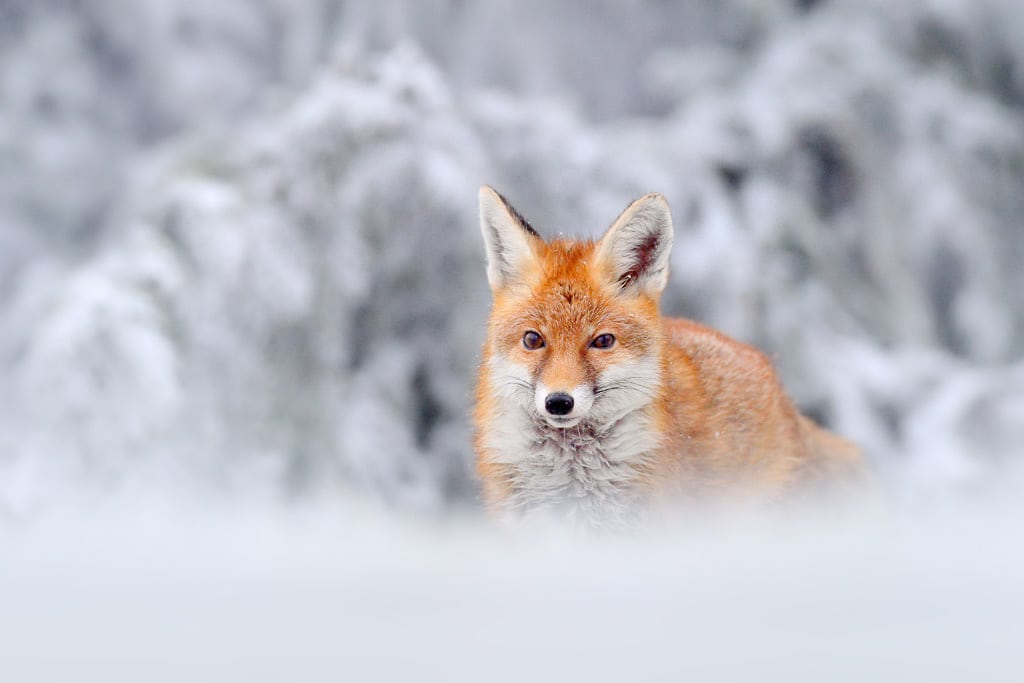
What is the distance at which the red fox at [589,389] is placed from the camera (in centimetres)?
125

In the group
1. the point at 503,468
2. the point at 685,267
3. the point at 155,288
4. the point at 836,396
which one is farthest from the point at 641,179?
the point at 503,468

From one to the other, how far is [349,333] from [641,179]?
88 centimetres

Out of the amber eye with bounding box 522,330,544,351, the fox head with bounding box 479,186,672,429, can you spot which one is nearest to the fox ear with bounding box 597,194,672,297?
the fox head with bounding box 479,186,672,429

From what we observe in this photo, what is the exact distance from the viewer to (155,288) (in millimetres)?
2537

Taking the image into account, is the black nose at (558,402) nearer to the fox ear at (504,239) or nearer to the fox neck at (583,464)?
the fox neck at (583,464)

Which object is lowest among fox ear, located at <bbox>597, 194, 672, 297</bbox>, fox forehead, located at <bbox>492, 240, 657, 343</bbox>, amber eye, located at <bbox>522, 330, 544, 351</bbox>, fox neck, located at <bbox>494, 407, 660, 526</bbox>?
fox neck, located at <bbox>494, 407, 660, 526</bbox>

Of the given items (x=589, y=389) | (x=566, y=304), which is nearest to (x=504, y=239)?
(x=566, y=304)

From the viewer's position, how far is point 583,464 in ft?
4.18

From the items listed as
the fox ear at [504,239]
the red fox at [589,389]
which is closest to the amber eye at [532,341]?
the red fox at [589,389]

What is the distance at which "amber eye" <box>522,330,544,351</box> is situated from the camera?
4.13 feet

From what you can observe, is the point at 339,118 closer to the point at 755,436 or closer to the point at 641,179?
the point at 641,179

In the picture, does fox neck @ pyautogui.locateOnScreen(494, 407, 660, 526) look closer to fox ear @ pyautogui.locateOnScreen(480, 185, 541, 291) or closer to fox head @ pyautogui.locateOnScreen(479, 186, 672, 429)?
fox head @ pyautogui.locateOnScreen(479, 186, 672, 429)

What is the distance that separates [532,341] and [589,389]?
106 mm

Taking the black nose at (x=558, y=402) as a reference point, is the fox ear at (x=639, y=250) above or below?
above
